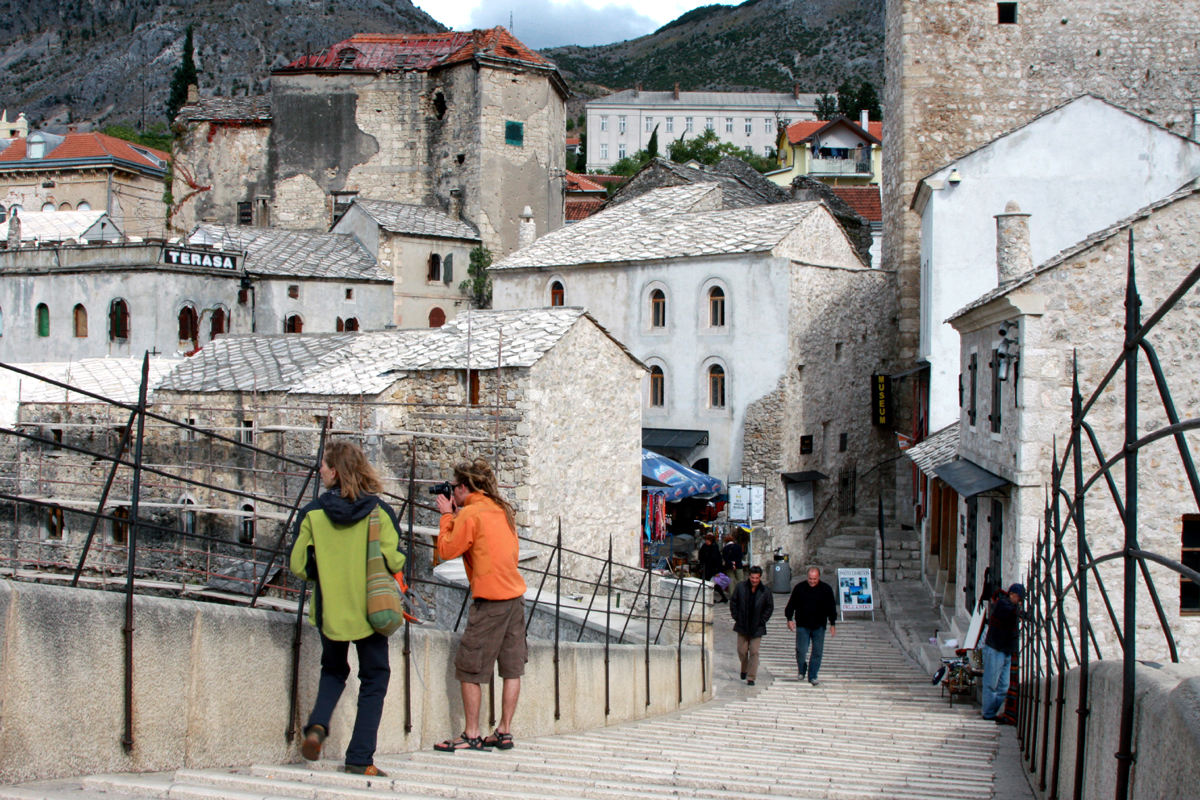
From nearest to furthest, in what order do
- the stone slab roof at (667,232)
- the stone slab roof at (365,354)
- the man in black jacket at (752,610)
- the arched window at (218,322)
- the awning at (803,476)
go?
1. the man in black jacket at (752,610)
2. the stone slab roof at (365,354)
3. the awning at (803,476)
4. the stone slab roof at (667,232)
5. the arched window at (218,322)

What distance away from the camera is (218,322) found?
97.2ft

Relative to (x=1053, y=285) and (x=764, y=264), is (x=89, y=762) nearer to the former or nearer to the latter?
(x=1053, y=285)

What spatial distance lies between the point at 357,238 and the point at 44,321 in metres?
10.3

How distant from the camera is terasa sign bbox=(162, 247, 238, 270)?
92.5ft

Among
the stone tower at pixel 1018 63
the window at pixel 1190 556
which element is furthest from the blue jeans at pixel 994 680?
the stone tower at pixel 1018 63

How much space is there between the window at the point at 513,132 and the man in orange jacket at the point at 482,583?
34462 millimetres

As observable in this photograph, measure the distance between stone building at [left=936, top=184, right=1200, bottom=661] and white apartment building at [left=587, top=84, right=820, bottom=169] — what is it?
289 feet

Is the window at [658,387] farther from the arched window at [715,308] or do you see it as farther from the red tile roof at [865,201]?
the red tile roof at [865,201]

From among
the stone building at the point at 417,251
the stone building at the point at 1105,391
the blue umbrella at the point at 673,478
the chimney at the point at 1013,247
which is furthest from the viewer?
the stone building at the point at 417,251

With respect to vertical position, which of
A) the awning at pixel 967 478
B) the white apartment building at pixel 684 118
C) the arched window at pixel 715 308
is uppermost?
the white apartment building at pixel 684 118

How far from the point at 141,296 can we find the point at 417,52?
58.0 ft

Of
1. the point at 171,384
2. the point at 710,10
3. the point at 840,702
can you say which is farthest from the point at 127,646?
the point at 710,10

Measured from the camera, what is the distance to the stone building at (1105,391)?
12258 millimetres

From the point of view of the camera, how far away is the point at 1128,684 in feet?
11.8
